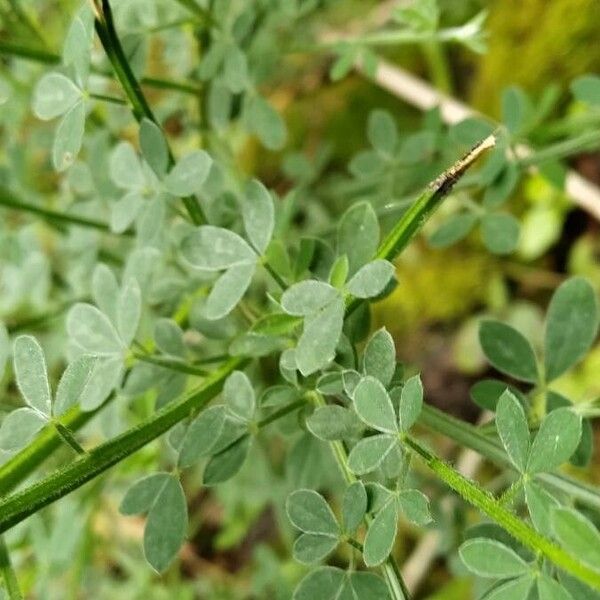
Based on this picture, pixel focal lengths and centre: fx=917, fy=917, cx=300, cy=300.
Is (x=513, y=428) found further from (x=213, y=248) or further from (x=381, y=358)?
(x=213, y=248)

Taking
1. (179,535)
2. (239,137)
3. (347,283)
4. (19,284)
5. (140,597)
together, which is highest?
(347,283)

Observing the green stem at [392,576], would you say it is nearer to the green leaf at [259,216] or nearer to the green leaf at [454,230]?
the green leaf at [259,216]

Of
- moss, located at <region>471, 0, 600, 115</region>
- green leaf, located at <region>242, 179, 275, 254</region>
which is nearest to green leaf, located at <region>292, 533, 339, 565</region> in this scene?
green leaf, located at <region>242, 179, 275, 254</region>

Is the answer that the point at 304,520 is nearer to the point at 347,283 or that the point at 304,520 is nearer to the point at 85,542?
the point at 347,283

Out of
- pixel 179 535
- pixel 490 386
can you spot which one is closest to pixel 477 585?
Result: pixel 490 386

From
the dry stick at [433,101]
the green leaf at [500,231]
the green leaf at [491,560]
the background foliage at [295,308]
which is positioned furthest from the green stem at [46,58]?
the dry stick at [433,101]

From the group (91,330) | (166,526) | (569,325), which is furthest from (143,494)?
(569,325)
